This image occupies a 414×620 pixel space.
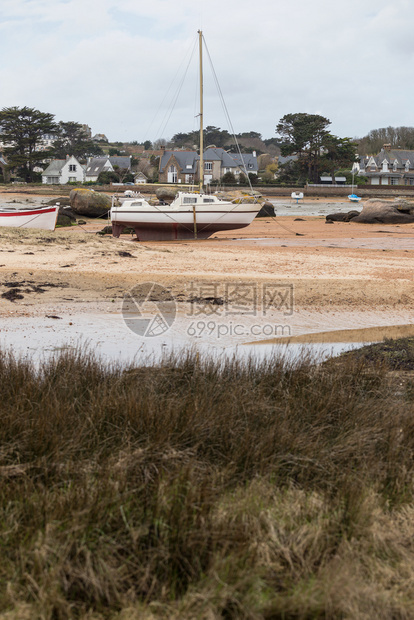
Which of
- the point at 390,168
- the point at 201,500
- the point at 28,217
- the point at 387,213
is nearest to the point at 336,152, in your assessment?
the point at 390,168

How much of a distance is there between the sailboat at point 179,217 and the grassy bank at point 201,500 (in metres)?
19.6

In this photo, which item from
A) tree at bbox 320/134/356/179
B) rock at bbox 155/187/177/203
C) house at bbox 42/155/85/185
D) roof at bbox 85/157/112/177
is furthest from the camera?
roof at bbox 85/157/112/177

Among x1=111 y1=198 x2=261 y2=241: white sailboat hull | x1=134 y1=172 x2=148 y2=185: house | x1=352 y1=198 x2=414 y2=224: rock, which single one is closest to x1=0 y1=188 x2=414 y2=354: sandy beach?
x1=111 y1=198 x2=261 y2=241: white sailboat hull

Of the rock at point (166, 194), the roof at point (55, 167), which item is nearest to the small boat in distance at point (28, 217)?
the rock at point (166, 194)

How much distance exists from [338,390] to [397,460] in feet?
4.32

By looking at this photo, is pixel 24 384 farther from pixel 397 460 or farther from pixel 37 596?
pixel 397 460

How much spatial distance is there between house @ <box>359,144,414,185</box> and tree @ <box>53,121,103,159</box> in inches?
1783

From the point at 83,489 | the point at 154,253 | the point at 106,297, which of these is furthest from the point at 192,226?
the point at 83,489

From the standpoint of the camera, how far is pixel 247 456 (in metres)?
4.36

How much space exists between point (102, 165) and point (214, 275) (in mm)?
79724

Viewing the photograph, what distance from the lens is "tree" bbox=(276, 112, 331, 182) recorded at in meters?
74.4

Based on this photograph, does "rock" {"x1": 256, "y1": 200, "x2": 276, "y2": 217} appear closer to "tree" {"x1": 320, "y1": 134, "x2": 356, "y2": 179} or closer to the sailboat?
the sailboat

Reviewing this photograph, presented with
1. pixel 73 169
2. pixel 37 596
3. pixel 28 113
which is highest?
pixel 28 113

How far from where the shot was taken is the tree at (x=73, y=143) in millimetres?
99500
